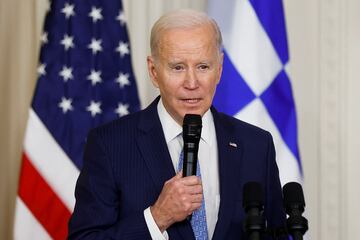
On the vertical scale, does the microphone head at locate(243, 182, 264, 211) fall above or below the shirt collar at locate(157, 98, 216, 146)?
below

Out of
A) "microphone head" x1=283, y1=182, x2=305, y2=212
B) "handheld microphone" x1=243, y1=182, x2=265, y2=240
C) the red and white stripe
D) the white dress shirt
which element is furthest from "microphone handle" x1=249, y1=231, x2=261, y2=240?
the red and white stripe

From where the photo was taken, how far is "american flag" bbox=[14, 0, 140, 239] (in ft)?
11.3

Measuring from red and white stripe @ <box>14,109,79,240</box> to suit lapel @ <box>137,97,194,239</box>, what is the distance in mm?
1352

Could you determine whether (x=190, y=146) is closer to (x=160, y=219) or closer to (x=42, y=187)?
(x=160, y=219)

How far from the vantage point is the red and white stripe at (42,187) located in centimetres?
343

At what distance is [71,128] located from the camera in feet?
11.5

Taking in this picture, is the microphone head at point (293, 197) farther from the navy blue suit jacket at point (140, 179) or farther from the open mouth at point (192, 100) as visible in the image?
the open mouth at point (192, 100)

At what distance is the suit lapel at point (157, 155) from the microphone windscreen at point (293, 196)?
0.37m

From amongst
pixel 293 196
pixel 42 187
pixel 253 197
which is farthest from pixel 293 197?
pixel 42 187

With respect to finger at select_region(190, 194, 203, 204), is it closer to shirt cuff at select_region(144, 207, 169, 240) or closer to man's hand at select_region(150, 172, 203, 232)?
man's hand at select_region(150, 172, 203, 232)

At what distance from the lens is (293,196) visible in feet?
5.73

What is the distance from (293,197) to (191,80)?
53 centimetres

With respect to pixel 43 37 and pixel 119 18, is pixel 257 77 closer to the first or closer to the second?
pixel 119 18

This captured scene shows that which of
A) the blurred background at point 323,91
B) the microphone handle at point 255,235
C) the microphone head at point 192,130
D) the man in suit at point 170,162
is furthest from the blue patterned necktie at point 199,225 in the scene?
the blurred background at point 323,91
